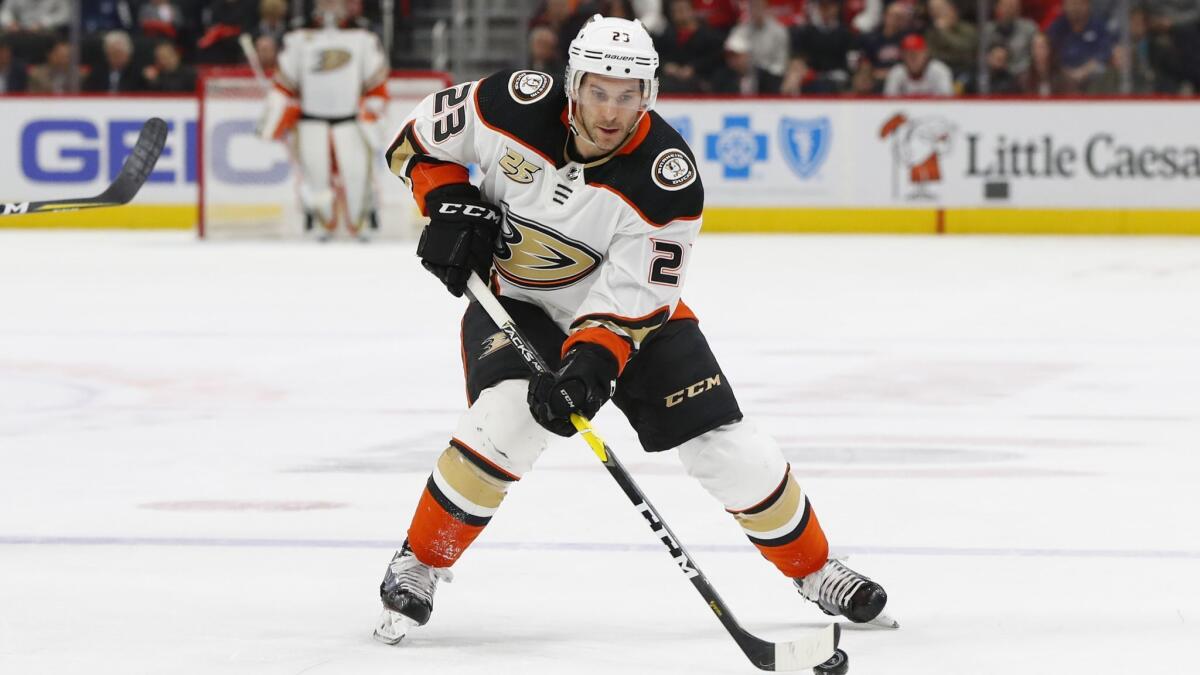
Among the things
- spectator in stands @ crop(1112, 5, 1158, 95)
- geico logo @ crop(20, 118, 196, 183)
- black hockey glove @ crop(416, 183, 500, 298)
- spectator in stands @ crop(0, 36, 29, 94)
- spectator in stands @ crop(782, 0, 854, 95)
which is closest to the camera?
black hockey glove @ crop(416, 183, 500, 298)

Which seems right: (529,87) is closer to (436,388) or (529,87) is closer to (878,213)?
(436,388)

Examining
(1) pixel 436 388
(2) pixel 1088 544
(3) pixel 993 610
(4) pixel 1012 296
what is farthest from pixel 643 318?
(4) pixel 1012 296

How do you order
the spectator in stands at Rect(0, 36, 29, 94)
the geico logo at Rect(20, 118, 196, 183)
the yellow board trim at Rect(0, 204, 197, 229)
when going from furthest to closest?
the yellow board trim at Rect(0, 204, 197, 229) → the spectator in stands at Rect(0, 36, 29, 94) → the geico logo at Rect(20, 118, 196, 183)

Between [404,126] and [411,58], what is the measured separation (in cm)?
1040

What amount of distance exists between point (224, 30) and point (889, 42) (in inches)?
167

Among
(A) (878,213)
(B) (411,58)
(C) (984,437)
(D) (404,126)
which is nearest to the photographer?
(D) (404,126)

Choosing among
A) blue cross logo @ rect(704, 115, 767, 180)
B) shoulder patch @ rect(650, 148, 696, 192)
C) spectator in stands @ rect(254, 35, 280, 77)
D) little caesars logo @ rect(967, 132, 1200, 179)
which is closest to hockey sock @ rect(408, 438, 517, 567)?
shoulder patch @ rect(650, 148, 696, 192)

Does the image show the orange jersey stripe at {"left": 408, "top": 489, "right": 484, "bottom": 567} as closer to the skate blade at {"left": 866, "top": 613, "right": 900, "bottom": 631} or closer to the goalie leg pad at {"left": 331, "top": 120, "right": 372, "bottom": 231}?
the skate blade at {"left": 866, "top": 613, "right": 900, "bottom": 631}

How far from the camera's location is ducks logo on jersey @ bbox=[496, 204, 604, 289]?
303cm

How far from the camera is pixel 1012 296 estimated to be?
8523 millimetres

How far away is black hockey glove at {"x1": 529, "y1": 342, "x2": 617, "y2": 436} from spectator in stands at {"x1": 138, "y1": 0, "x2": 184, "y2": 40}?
10.8 metres

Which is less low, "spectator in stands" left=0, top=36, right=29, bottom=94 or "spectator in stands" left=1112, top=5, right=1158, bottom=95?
"spectator in stands" left=1112, top=5, right=1158, bottom=95

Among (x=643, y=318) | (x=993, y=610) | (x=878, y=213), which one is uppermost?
(x=643, y=318)

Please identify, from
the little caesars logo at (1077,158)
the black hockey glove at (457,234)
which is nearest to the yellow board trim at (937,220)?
the little caesars logo at (1077,158)
